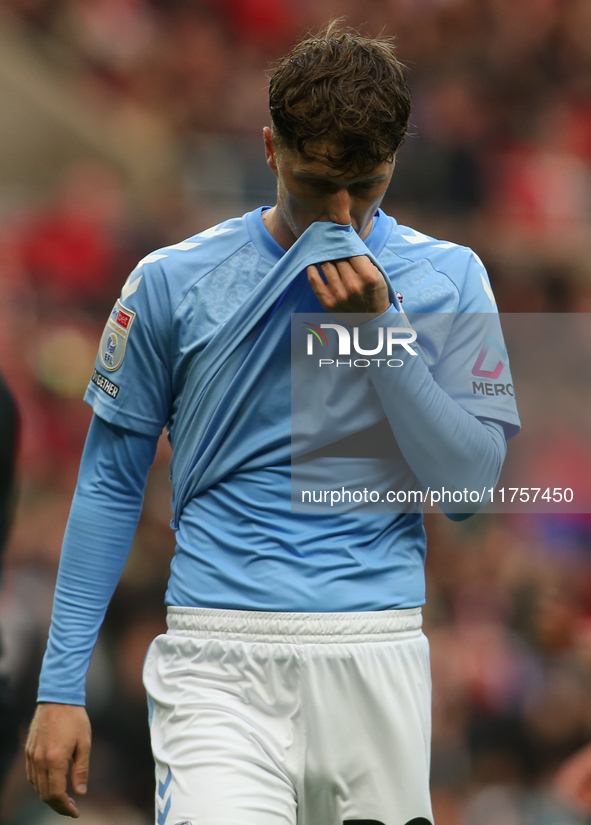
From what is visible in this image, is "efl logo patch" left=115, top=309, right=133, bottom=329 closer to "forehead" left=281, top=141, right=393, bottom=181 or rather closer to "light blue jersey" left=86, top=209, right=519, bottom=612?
"light blue jersey" left=86, top=209, right=519, bottom=612

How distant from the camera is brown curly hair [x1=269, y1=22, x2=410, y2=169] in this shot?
4.98 feet

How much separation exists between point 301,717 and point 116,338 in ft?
2.33

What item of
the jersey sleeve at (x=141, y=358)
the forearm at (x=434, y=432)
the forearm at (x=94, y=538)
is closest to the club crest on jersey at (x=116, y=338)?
the jersey sleeve at (x=141, y=358)

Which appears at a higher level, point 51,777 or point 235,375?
point 235,375

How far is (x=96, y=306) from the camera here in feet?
12.9

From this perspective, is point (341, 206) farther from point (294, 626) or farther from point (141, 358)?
point (294, 626)

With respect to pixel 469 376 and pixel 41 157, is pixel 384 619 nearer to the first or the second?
pixel 469 376

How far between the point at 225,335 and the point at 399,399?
310 mm

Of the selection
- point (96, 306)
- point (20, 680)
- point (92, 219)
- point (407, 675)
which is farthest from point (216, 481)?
point (92, 219)

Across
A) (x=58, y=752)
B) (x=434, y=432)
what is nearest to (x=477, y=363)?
(x=434, y=432)

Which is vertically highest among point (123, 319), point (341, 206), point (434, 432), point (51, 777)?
point (341, 206)

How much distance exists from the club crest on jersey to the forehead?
39cm

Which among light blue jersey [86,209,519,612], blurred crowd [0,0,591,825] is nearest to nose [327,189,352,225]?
light blue jersey [86,209,519,612]

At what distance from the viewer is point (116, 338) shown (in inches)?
68.1
